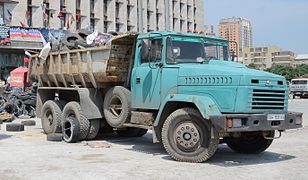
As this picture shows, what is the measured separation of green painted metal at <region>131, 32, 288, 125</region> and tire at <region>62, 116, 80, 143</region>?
2408 mm

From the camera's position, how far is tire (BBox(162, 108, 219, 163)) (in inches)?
344

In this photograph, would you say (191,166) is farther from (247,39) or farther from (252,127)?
(247,39)

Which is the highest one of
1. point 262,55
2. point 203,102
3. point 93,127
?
point 262,55

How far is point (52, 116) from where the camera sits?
13.5 metres

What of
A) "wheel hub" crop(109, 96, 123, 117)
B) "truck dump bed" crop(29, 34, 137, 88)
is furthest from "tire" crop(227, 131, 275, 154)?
"truck dump bed" crop(29, 34, 137, 88)

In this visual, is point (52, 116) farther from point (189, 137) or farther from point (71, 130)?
point (189, 137)

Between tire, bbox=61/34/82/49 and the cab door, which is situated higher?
tire, bbox=61/34/82/49

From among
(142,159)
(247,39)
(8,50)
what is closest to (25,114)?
(142,159)

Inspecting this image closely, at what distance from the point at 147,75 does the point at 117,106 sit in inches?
63.4

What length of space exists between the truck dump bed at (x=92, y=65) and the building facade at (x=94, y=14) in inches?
877

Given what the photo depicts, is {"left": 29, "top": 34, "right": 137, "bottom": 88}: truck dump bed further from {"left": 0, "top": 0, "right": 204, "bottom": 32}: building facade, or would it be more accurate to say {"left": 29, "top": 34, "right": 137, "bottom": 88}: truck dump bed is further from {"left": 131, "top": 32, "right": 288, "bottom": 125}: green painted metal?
{"left": 0, "top": 0, "right": 204, "bottom": 32}: building facade

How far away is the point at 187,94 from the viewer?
30.2 feet

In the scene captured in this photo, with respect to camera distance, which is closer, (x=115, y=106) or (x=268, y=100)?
(x=268, y=100)

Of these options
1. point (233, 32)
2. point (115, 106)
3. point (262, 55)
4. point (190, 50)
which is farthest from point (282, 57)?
point (190, 50)
